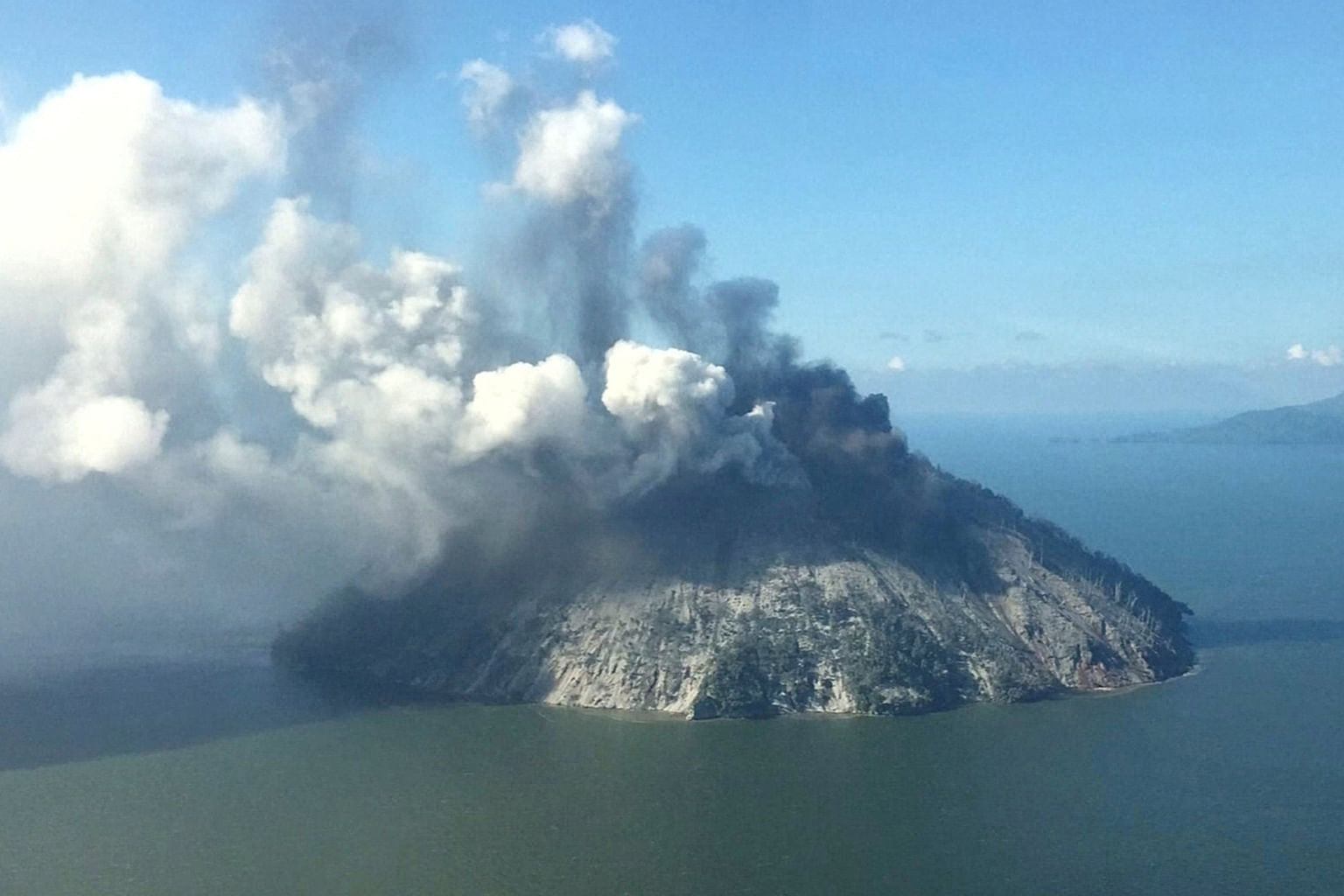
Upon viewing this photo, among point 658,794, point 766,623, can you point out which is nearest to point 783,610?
point 766,623

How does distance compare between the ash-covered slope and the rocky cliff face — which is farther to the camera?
the ash-covered slope

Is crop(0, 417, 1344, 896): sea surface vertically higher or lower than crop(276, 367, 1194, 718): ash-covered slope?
lower

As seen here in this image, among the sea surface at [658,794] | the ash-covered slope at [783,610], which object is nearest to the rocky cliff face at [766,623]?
the ash-covered slope at [783,610]

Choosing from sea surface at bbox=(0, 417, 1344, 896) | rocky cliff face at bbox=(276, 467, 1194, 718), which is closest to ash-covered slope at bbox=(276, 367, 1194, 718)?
rocky cliff face at bbox=(276, 467, 1194, 718)

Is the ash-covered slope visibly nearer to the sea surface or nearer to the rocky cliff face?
the rocky cliff face

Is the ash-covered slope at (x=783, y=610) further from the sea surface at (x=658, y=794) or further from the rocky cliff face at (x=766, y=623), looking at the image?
the sea surface at (x=658, y=794)

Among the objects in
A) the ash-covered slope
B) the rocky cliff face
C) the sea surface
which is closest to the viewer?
the sea surface

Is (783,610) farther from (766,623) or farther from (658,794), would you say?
(658,794)

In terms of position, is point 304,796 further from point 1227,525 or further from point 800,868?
point 1227,525
